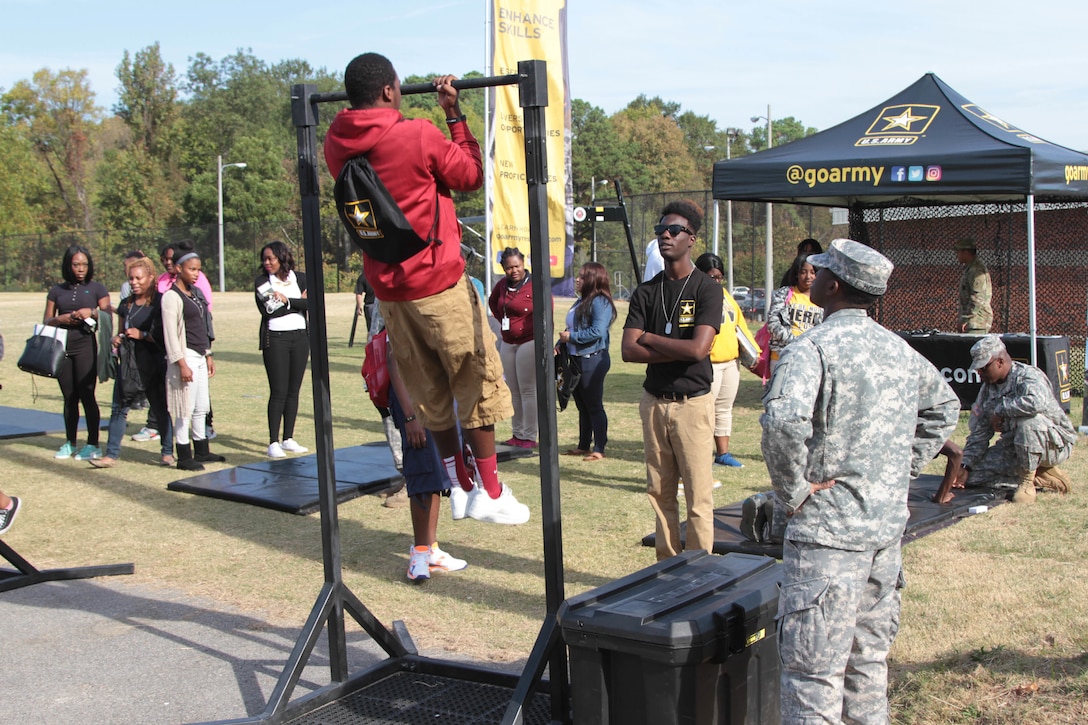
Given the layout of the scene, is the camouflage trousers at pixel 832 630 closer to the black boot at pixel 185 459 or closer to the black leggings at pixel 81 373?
the black boot at pixel 185 459

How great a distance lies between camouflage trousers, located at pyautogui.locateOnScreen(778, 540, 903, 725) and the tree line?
42.6 meters

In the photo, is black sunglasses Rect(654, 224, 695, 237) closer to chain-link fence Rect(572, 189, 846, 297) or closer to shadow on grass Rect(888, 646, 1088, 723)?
shadow on grass Rect(888, 646, 1088, 723)

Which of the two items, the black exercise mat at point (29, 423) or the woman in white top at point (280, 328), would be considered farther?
the black exercise mat at point (29, 423)

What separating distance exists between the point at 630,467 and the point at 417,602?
3.88m

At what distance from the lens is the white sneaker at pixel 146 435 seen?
432 inches

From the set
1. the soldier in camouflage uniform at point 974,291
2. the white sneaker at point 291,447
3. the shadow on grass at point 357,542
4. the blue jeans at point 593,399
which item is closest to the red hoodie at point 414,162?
the shadow on grass at point 357,542

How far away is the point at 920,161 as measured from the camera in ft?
33.2

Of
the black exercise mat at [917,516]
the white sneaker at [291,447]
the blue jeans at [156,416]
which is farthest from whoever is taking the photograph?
the white sneaker at [291,447]

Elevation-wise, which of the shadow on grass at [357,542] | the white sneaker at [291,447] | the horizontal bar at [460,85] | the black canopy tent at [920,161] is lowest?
the shadow on grass at [357,542]

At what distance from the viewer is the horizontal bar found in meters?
3.83

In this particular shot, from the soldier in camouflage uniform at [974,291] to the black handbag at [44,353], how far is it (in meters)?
9.95


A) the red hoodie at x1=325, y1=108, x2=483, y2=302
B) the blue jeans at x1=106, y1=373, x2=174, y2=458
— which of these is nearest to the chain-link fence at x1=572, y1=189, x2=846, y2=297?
the blue jeans at x1=106, y1=373, x2=174, y2=458

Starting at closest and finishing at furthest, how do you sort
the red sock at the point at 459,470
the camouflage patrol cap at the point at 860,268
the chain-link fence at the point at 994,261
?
the camouflage patrol cap at the point at 860,268 → the red sock at the point at 459,470 → the chain-link fence at the point at 994,261

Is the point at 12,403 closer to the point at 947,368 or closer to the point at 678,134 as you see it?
the point at 947,368
